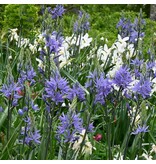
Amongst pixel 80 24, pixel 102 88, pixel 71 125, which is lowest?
pixel 71 125

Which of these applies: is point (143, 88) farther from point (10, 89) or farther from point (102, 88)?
point (10, 89)

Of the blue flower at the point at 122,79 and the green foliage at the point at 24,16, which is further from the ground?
the green foliage at the point at 24,16

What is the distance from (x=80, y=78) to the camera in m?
3.89

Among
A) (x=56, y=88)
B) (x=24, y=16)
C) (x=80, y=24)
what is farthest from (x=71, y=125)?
(x=24, y=16)

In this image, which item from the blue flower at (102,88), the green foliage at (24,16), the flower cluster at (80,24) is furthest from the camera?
the green foliage at (24,16)

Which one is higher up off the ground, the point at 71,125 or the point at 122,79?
the point at 122,79

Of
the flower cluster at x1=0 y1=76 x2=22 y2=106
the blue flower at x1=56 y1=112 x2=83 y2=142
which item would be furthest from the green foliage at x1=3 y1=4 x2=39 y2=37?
the blue flower at x1=56 y1=112 x2=83 y2=142

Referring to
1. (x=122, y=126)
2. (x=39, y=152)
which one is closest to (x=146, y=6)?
(x=122, y=126)

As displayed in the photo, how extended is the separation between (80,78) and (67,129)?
194 centimetres

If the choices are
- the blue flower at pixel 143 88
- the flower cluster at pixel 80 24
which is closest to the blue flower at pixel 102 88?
the blue flower at pixel 143 88

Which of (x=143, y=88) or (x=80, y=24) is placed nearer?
(x=143, y=88)

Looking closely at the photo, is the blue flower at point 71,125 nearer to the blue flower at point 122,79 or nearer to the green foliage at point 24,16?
the blue flower at point 122,79
